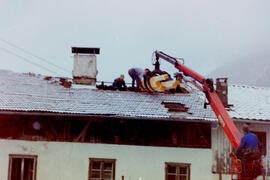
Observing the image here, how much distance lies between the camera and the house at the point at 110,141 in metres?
16.2

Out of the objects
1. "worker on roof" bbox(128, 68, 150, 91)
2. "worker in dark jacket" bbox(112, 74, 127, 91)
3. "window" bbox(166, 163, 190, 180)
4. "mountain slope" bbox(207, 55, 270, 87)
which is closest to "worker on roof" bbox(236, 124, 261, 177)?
"window" bbox(166, 163, 190, 180)

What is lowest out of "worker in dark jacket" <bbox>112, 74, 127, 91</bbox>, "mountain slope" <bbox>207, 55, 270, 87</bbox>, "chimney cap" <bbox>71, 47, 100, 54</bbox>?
"worker in dark jacket" <bbox>112, 74, 127, 91</bbox>

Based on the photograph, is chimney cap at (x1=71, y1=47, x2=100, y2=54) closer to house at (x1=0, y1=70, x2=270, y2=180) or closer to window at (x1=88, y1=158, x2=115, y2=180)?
house at (x1=0, y1=70, x2=270, y2=180)

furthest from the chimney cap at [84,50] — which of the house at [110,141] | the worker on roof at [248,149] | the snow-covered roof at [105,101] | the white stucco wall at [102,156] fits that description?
the worker on roof at [248,149]

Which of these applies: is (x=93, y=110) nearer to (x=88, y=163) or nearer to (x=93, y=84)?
(x=88, y=163)

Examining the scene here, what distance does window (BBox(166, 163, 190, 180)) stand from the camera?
16266mm

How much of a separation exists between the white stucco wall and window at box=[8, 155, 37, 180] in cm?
18

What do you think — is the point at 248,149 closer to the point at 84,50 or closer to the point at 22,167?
the point at 22,167

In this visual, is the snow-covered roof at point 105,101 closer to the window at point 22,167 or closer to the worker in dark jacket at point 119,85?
the worker in dark jacket at point 119,85

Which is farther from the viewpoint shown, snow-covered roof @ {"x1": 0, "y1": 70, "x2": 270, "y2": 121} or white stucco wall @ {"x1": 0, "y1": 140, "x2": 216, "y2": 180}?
white stucco wall @ {"x1": 0, "y1": 140, "x2": 216, "y2": 180}

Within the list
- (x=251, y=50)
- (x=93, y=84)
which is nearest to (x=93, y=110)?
(x=93, y=84)

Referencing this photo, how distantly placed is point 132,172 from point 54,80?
23.3ft

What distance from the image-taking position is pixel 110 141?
16469mm

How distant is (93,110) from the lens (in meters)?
16.3
